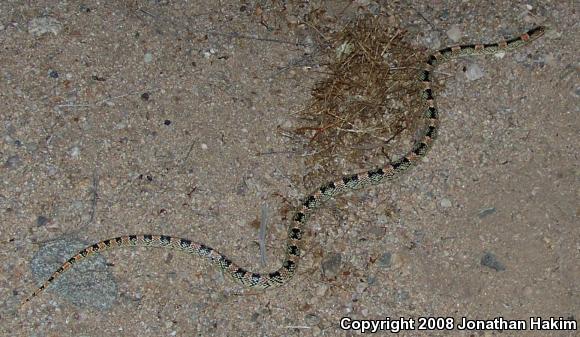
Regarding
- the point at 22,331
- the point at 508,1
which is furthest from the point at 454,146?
the point at 22,331

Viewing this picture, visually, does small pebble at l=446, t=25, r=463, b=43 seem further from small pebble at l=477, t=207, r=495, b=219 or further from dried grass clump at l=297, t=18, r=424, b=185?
small pebble at l=477, t=207, r=495, b=219

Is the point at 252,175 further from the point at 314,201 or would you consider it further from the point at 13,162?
the point at 13,162

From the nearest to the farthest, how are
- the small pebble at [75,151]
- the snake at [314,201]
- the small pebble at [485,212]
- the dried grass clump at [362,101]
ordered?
1. the snake at [314,201]
2. the small pebble at [485,212]
3. the small pebble at [75,151]
4. the dried grass clump at [362,101]

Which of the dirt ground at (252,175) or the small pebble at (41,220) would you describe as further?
→ the small pebble at (41,220)

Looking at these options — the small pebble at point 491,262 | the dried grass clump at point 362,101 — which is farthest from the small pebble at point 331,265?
the small pebble at point 491,262

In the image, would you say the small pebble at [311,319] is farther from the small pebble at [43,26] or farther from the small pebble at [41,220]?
the small pebble at [43,26]

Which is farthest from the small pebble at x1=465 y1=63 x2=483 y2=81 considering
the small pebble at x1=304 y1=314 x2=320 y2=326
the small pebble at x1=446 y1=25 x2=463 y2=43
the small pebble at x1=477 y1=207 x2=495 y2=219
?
the small pebble at x1=304 y1=314 x2=320 y2=326
